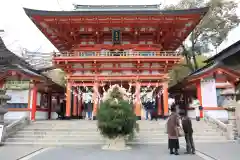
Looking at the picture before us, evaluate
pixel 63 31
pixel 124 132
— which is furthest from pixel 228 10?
pixel 124 132

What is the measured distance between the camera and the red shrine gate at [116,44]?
17.9 meters

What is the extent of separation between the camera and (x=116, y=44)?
20.1 metres

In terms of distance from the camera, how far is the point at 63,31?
1959 cm

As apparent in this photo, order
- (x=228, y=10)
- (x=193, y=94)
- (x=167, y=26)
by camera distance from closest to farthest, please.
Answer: (x=167, y=26), (x=193, y=94), (x=228, y=10)

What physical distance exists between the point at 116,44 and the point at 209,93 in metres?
8.81

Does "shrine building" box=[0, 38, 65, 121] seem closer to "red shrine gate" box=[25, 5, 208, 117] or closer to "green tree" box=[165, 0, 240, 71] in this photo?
"red shrine gate" box=[25, 5, 208, 117]

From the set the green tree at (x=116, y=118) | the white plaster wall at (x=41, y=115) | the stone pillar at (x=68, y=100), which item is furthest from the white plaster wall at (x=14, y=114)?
the green tree at (x=116, y=118)

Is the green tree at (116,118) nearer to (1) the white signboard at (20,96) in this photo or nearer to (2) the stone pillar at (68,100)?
(2) the stone pillar at (68,100)

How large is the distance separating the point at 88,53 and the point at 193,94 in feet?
37.6

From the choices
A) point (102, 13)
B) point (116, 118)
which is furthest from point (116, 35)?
point (116, 118)

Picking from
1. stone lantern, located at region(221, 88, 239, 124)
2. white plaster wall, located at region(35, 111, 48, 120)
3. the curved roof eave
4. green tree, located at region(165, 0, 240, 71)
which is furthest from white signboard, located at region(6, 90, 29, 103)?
green tree, located at region(165, 0, 240, 71)

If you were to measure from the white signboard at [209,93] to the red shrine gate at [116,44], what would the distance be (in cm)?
286

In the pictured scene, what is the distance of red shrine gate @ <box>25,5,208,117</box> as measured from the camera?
17.9 m

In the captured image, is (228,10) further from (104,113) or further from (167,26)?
(104,113)
